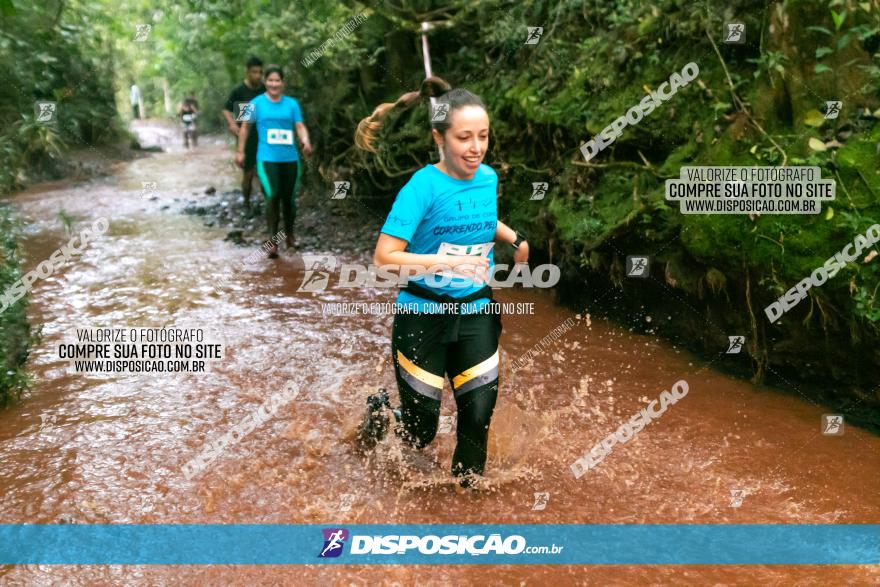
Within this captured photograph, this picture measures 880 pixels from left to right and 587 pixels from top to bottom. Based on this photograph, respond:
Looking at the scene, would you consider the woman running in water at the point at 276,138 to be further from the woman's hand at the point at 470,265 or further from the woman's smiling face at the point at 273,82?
the woman's hand at the point at 470,265

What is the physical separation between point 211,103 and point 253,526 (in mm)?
25167

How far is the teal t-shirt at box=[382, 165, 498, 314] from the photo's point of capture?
353cm

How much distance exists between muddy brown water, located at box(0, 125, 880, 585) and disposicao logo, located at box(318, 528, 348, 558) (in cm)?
12

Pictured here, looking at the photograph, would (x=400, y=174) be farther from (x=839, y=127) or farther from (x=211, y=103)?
(x=211, y=103)

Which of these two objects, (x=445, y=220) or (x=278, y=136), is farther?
(x=278, y=136)

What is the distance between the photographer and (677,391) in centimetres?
534

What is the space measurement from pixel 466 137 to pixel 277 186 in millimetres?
5858

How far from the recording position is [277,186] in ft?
29.3

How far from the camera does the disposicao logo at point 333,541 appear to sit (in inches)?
143

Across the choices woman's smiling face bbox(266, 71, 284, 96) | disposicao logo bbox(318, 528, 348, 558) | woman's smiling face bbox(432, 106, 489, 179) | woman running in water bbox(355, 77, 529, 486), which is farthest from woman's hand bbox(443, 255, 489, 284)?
woman's smiling face bbox(266, 71, 284, 96)

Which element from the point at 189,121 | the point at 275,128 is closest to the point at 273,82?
the point at 275,128

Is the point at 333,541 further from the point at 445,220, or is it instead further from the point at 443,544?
the point at 445,220

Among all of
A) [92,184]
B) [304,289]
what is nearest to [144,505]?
[304,289]

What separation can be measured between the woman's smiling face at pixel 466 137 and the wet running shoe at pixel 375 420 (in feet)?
5.08
